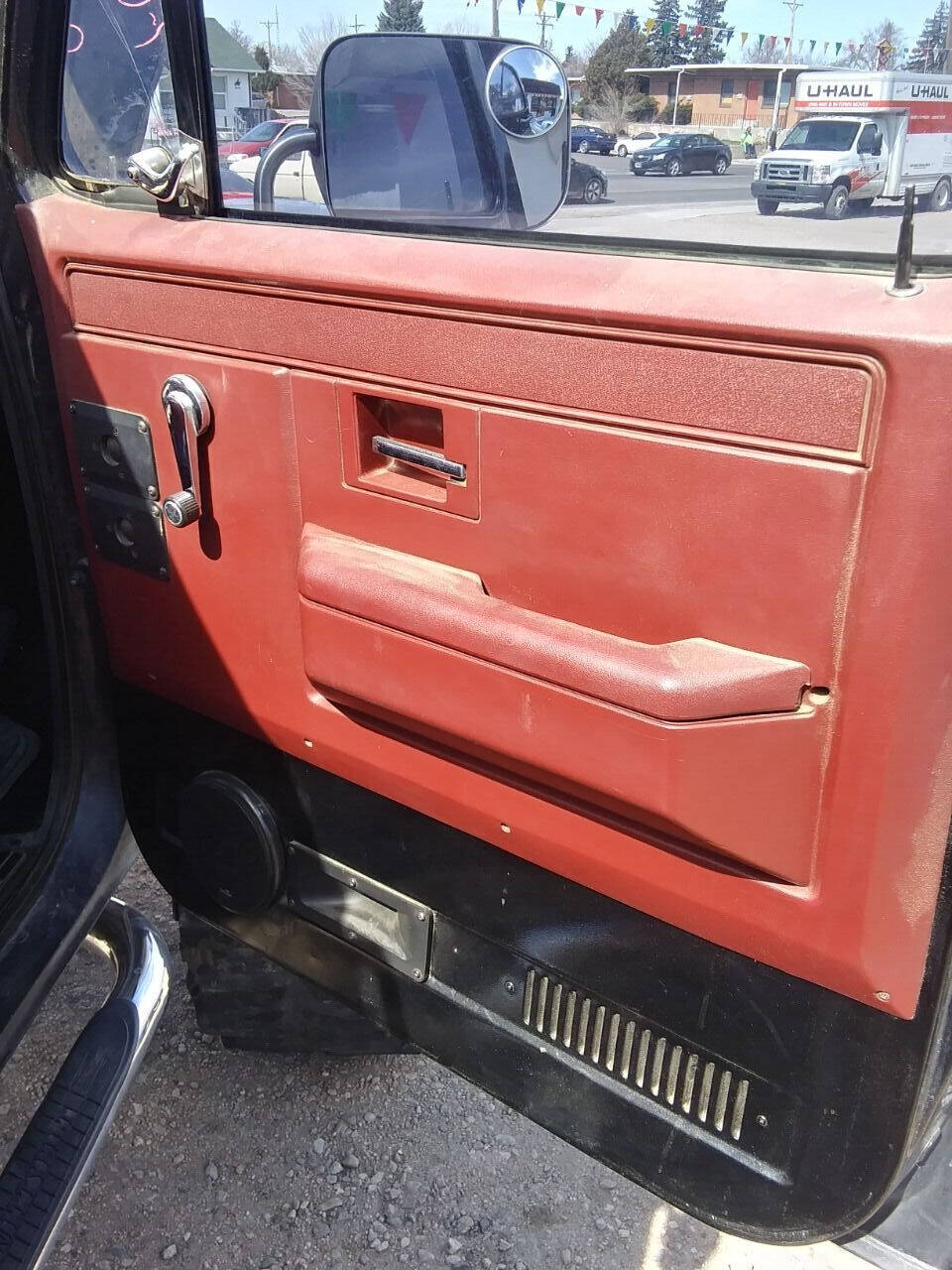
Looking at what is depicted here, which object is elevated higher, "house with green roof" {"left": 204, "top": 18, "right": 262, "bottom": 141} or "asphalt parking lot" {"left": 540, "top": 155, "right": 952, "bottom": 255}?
"house with green roof" {"left": 204, "top": 18, "right": 262, "bottom": 141}

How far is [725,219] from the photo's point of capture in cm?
105

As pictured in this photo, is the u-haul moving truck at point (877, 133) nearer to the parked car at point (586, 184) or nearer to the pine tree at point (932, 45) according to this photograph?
the pine tree at point (932, 45)

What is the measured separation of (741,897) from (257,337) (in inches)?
32.7

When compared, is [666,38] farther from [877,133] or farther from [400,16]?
[400,16]

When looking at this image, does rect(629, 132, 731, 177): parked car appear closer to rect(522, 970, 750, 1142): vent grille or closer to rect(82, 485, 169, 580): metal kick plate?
rect(82, 485, 169, 580): metal kick plate

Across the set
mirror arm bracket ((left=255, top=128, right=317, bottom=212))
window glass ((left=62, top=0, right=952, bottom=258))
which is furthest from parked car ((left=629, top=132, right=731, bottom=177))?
mirror arm bracket ((left=255, top=128, right=317, bottom=212))

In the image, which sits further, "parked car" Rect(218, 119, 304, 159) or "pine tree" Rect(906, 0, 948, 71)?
"parked car" Rect(218, 119, 304, 159)

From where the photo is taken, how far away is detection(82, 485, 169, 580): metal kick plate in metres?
1.52

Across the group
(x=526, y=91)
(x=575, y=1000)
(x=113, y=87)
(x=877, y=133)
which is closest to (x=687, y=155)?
(x=877, y=133)

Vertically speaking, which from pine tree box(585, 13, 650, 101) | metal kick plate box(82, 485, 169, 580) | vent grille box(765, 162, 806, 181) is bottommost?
metal kick plate box(82, 485, 169, 580)

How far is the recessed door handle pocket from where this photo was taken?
1188mm

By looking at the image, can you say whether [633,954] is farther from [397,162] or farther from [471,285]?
[397,162]

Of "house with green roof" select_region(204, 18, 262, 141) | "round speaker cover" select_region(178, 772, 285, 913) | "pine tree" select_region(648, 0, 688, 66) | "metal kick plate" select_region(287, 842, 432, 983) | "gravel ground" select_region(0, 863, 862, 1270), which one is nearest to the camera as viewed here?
"pine tree" select_region(648, 0, 688, 66)

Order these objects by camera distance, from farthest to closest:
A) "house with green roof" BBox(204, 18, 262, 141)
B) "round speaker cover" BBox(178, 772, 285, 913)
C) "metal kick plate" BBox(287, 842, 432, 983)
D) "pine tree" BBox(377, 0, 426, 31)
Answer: "round speaker cover" BBox(178, 772, 285, 913), "metal kick plate" BBox(287, 842, 432, 983), "house with green roof" BBox(204, 18, 262, 141), "pine tree" BBox(377, 0, 426, 31)
